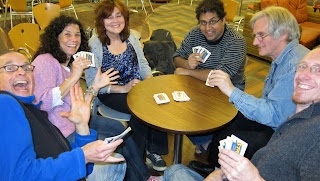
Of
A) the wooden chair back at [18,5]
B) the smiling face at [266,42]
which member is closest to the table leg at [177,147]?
the smiling face at [266,42]

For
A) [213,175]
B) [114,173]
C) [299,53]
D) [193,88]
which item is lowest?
[114,173]

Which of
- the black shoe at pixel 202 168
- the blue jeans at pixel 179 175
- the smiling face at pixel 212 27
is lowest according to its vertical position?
the black shoe at pixel 202 168

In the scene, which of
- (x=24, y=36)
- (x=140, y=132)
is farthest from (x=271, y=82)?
(x=24, y=36)

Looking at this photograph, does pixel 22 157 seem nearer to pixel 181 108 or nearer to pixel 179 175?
pixel 179 175

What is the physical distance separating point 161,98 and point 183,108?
8.1 inches

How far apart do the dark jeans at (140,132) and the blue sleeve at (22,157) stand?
1133 mm

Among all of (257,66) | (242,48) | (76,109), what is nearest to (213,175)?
(76,109)

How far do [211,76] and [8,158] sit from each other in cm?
144

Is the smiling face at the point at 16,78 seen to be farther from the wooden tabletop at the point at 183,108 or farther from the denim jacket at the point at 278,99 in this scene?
Answer: the denim jacket at the point at 278,99

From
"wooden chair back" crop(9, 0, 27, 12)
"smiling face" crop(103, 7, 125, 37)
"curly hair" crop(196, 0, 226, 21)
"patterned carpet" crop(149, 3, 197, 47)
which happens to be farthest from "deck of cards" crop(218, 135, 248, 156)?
"wooden chair back" crop(9, 0, 27, 12)

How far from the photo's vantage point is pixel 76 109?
1.51 metres

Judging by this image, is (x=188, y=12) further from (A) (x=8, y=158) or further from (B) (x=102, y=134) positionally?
(A) (x=8, y=158)

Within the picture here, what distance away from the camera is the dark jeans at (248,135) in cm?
186

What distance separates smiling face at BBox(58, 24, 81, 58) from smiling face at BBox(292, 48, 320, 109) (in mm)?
1706
